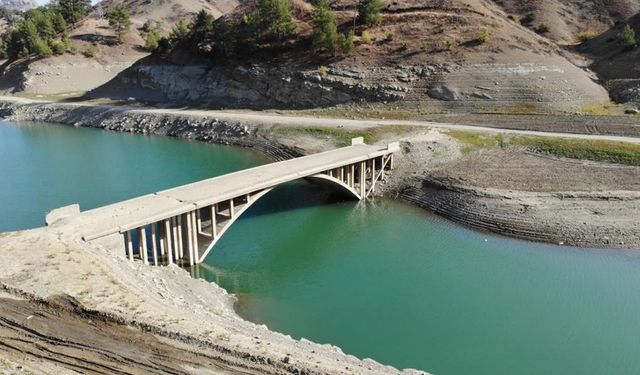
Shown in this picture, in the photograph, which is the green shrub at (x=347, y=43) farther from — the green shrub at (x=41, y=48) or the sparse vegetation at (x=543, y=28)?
the green shrub at (x=41, y=48)

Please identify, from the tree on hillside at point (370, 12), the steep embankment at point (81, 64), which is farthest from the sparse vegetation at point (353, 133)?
the steep embankment at point (81, 64)

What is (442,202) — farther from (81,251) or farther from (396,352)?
(81,251)

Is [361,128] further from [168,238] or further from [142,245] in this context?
[142,245]

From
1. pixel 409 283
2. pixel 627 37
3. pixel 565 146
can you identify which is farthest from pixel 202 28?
pixel 409 283

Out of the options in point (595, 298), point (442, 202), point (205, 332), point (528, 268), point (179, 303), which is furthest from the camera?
point (442, 202)

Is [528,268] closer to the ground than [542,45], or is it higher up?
closer to the ground

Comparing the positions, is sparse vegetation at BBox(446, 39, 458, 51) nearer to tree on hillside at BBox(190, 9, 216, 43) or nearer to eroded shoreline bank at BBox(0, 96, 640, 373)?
eroded shoreline bank at BBox(0, 96, 640, 373)

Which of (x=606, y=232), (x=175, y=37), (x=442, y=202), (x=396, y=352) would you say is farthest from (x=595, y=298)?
(x=175, y=37)
